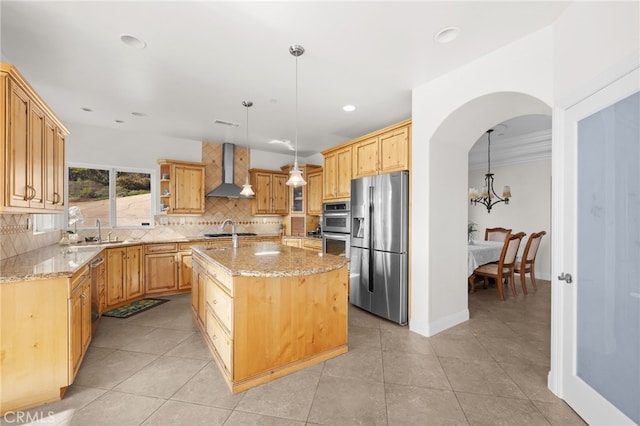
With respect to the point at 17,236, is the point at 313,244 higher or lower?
lower

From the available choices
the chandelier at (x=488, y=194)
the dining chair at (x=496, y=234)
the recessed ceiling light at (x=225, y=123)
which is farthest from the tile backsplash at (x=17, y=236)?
the dining chair at (x=496, y=234)

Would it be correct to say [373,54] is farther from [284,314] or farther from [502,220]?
[502,220]

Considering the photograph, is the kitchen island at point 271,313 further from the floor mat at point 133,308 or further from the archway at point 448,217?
the floor mat at point 133,308

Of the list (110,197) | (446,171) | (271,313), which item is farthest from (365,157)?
(110,197)

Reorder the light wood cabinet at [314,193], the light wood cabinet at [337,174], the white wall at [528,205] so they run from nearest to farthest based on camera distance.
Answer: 1. the light wood cabinet at [337,174]
2. the light wood cabinet at [314,193]
3. the white wall at [528,205]

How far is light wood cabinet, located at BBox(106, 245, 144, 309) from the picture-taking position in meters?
3.79

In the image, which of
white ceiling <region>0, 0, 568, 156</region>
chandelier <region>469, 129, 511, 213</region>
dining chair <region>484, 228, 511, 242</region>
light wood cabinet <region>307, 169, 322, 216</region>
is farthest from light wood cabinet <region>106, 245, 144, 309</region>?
dining chair <region>484, 228, 511, 242</region>

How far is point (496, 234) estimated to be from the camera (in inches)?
233

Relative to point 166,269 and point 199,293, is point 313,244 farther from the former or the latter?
point 166,269

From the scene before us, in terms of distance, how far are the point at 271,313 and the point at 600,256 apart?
2194 millimetres

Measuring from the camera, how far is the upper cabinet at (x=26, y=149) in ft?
6.01

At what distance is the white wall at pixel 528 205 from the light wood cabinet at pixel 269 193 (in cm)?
472

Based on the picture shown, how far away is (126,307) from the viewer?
387 centimetres

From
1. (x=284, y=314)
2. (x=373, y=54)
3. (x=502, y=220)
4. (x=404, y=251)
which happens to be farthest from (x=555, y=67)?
(x=502, y=220)
